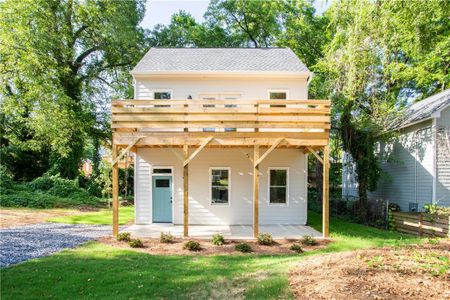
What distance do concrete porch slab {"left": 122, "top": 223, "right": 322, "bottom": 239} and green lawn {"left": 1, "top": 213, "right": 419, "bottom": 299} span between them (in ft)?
9.26

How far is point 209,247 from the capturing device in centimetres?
971

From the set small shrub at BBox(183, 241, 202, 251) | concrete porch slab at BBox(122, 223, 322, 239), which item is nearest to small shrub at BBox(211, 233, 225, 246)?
small shrub at BBox(183, 241, 202, 251)

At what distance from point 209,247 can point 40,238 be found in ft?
17.9

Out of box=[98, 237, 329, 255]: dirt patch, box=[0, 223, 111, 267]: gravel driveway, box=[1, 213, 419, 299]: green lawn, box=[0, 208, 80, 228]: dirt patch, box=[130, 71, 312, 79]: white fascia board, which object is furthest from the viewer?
box=[130, 71, 312, 79]: white fascia board

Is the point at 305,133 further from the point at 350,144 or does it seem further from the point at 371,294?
the point at 371,294

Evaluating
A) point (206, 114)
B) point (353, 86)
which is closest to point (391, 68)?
point (353, 86)

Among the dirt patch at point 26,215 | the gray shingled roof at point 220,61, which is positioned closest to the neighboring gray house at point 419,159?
the gray shingled roof at point 220,61

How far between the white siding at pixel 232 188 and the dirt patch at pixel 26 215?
473cm

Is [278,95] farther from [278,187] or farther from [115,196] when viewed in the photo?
[115,196]

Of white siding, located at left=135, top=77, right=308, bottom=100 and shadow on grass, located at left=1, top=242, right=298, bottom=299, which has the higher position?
white siding, located at left=135, top=77, right=308, bottom=100

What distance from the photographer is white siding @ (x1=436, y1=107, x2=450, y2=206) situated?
13.8 m

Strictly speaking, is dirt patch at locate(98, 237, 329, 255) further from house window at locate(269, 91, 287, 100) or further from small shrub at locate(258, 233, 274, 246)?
house window at locate(269, 91, 287, 100)

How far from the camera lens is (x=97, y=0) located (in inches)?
913

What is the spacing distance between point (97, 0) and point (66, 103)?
789 centimetres
